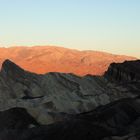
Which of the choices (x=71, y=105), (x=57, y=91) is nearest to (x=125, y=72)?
(x=57, y=91)

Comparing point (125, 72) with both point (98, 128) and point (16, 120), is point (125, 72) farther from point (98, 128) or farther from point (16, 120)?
point (98, 128)

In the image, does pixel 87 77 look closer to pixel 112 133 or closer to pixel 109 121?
pixel 109 121

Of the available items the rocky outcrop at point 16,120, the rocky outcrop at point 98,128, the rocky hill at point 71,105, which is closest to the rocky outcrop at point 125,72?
the rocky hill at point 71,105

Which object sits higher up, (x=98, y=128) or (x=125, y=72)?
(x=98, y=128)

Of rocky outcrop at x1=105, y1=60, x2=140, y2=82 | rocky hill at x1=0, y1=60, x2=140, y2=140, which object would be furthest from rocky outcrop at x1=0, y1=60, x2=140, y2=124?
rocky outcrop at x1=105, y1=60, x2=140, y2=82

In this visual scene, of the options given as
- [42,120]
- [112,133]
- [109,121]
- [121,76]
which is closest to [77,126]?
[112,133]

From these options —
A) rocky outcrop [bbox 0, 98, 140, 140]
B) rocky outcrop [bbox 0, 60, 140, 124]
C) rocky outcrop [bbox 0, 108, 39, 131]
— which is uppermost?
rocky outcrop [bbox 0, 98, 140, 140]

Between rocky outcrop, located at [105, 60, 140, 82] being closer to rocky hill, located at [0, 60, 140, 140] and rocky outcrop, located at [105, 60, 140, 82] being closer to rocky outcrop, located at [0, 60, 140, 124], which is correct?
rocky hill, located at [0, 60, 140, 140]

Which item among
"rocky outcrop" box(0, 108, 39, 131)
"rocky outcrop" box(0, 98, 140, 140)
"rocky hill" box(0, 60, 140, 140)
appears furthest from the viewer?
"rocky outcrop" box(0, 108, 39, 131)

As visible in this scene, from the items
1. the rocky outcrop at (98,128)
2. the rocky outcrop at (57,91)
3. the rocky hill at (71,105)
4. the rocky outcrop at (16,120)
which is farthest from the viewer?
the rocky outcrop at (57,91)

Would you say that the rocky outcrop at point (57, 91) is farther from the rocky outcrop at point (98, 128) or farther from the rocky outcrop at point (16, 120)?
the rocky outcrop at point (98, 128)
